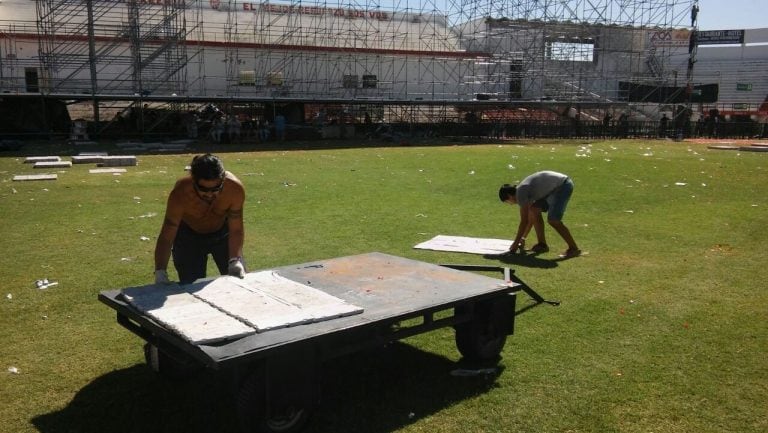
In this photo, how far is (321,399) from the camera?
13.7ft

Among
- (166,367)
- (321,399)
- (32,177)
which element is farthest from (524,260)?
(32,177)

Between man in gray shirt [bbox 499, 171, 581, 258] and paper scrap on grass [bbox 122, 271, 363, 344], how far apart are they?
398 cm

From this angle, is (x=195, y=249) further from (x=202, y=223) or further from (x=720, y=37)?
(x=720, y=37)

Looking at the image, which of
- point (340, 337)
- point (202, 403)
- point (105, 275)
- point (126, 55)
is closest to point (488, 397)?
Result: point (340, 337)

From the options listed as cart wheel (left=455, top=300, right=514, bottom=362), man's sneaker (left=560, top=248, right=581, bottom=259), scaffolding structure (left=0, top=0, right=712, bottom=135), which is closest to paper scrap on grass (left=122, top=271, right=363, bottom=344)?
cart wheel (left=455, top=300, right=514, bottom=362)

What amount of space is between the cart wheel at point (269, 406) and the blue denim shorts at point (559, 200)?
17.1 feet

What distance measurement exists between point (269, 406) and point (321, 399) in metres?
0.57

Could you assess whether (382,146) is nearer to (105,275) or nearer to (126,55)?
(126,55)

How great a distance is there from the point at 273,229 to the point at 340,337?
18.9 feet

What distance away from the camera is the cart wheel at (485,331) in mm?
4773

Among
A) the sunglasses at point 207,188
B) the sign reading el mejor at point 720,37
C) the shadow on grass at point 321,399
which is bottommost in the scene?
the shadow on grass at point 321,399

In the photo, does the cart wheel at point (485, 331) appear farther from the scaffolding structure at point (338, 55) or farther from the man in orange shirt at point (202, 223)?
the scaffolding structure at point (338, 55)

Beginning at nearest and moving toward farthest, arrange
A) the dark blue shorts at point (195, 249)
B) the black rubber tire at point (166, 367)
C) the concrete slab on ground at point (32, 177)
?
1. the black rubber tire at point (166, 367)
2. the dark blue shorts at point (195, 249)
3. the concrete slab on ground at point (32, 177)

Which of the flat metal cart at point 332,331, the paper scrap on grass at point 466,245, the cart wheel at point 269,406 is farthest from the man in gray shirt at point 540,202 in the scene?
the cart wheel at point 269,406
